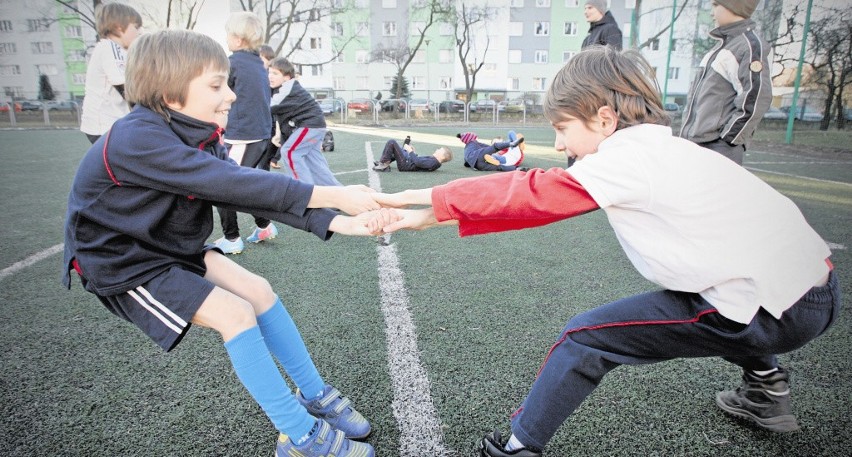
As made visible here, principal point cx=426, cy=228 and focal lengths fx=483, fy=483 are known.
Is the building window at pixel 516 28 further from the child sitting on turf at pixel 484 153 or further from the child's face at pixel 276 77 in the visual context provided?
the child's face at pixel 276 77

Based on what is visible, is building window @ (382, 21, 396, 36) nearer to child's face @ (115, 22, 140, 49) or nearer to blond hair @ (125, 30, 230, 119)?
child's face @ (115, 22, 140, 49)

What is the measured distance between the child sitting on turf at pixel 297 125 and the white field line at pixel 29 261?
7.42 ft

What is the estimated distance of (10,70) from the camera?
45250 mm

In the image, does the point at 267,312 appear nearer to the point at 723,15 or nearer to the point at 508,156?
the point at 723,15

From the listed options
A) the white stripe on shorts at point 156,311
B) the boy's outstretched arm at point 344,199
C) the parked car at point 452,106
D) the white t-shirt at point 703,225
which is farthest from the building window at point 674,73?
the white stripe on shorts at point 156,311

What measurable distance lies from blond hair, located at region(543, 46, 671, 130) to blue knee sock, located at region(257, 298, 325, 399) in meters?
1.31

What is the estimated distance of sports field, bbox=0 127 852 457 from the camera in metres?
1.88

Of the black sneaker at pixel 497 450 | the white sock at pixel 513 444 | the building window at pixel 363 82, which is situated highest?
the building window at pixel 363 82

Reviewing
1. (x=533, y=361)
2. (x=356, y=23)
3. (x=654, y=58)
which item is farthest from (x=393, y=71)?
(x=533, y=361)

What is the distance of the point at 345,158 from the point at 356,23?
41005 mm

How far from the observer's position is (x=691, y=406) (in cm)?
208

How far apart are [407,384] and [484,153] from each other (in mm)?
7465

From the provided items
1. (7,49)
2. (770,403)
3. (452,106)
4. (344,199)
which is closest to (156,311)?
(344,199)

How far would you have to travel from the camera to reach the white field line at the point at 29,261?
364 cm
